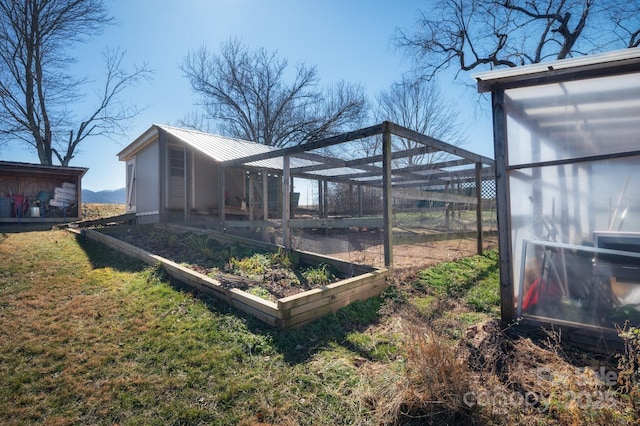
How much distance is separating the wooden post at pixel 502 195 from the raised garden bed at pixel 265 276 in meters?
1.55

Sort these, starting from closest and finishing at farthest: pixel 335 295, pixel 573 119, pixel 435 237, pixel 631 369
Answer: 1. pixel 631 369
2. pixel 573 119
3. pixel 335 295
4. pixel 435 237

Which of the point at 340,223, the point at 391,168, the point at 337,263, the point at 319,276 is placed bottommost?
the point at 319,276

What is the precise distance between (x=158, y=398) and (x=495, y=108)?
4.09m

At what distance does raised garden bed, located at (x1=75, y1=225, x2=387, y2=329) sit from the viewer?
11.2 feet

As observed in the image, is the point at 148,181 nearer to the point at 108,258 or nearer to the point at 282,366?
the point at 108,258

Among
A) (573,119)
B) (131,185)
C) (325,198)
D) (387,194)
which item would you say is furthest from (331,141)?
(131,185)

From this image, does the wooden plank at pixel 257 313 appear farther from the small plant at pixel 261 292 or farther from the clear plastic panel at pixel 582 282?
the clear plastic panel at pixel 582 282

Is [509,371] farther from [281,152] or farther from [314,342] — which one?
[281,152]

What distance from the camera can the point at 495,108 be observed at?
336 centimetres

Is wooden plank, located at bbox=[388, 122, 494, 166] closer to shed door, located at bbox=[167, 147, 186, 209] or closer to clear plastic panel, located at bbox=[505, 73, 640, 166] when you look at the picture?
clear plastic panel, located at bbox=[505, 73, 640, 166]

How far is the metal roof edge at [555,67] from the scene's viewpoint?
2664mm

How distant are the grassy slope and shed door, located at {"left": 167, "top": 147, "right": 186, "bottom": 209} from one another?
5286 mm

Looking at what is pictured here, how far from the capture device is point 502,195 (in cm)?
330

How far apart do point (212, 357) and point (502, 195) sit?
328 cm
